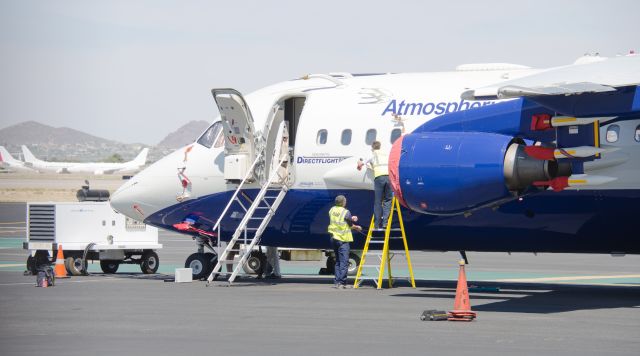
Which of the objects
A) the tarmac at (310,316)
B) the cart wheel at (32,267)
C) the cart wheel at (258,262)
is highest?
the cart wheel at (258,262)

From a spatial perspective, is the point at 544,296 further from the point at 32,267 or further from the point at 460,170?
the point at 32,267

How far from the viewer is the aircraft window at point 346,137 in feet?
71.1

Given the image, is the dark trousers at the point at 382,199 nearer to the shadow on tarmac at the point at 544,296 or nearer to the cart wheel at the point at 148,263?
the shadow on tarmac at the point at 544,296

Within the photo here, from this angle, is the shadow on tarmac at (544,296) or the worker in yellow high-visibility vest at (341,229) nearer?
the shadow on tarmac at (544,296)

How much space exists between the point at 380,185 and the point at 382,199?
31 centimetres

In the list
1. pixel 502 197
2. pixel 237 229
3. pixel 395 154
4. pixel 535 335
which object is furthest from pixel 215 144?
pixel 535 335

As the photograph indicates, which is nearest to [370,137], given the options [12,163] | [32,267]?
[32,267]

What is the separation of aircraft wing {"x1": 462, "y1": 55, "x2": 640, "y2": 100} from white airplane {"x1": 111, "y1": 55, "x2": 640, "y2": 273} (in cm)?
3

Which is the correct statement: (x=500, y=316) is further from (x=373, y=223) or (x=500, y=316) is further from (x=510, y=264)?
(x=510, y=264)

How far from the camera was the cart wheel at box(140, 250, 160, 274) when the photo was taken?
26.5 metres

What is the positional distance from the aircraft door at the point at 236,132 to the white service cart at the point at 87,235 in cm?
442

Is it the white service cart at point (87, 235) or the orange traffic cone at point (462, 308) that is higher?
the white service cart at point (87, 235)

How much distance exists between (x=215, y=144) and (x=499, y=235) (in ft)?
21.7

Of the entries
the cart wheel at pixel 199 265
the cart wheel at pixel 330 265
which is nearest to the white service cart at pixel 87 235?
the cart wheel at pixel 199 265
